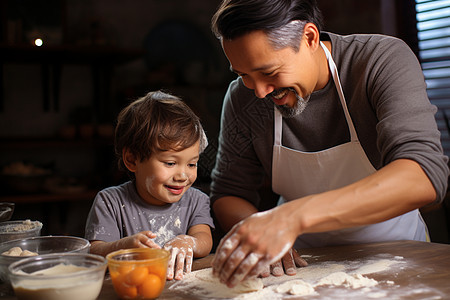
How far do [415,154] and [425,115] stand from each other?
0.17 m

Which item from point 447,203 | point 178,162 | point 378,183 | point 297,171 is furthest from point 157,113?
point 447,203

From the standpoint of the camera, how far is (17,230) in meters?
1.31

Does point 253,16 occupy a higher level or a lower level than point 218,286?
higher

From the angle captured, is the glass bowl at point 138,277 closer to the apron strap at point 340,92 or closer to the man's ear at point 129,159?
the man's ear at point 129,159

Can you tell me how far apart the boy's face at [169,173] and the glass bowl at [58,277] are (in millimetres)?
467

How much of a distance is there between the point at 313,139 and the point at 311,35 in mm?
395

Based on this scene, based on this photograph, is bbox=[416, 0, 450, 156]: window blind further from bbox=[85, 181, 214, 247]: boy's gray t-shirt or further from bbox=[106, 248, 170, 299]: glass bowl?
bbox=[106, 248, 170, 299]: glass bowl

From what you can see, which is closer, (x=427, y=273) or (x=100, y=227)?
(x=427, y=273)

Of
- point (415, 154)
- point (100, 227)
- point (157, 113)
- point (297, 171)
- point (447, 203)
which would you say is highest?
point (157, 113)

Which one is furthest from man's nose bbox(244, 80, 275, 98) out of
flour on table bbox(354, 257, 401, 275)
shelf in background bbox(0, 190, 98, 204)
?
shelf in background bbox(0, 190, 98, 204)

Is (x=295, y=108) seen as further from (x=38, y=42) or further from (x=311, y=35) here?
(x=38, y=42)

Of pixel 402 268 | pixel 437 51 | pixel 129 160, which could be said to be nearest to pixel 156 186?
pixel 129 160

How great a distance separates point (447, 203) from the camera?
2.86 metres

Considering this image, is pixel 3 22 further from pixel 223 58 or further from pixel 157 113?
pixel 157 113
